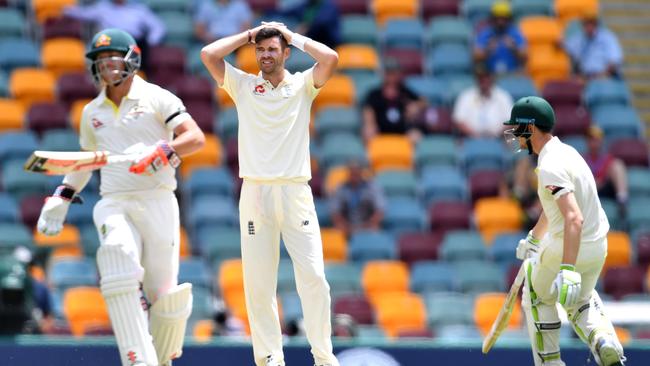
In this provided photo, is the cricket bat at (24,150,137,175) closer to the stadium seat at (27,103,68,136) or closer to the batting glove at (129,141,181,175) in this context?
the batting glove at (129,141,181,175)

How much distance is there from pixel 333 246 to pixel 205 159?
1.57 meters

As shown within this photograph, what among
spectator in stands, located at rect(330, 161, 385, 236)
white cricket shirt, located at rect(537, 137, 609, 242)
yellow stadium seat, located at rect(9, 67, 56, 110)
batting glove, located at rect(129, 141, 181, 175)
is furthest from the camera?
yellow stadium seat, located at rect(9, 67, 56, 110)

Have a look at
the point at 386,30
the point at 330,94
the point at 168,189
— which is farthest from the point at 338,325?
the point at 386,30

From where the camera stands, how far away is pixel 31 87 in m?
15.1

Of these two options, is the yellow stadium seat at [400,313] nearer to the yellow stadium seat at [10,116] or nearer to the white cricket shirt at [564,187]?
the yellow stadium seat at [10,116]

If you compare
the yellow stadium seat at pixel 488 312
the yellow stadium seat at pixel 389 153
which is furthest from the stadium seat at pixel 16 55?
the yellow stadium seat at pixel 488 312

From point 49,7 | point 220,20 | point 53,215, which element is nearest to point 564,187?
point 53,215

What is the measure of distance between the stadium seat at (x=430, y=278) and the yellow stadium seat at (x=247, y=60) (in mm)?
2667

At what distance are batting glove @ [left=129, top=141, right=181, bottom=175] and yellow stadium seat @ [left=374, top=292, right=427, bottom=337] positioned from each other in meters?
4.78

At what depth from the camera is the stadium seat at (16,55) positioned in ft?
50.9

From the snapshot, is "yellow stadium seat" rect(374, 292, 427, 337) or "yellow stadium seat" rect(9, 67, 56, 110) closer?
"yellow stadium seat" rect(374, 292, 427, 337)

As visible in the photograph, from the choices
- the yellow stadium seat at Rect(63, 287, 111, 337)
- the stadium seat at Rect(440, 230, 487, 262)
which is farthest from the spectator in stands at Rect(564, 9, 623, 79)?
the yellow stadium seat at Rect(63, 287, 111, 337)

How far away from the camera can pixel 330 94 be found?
51.3ft

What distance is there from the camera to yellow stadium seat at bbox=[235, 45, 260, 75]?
51.0 ft
